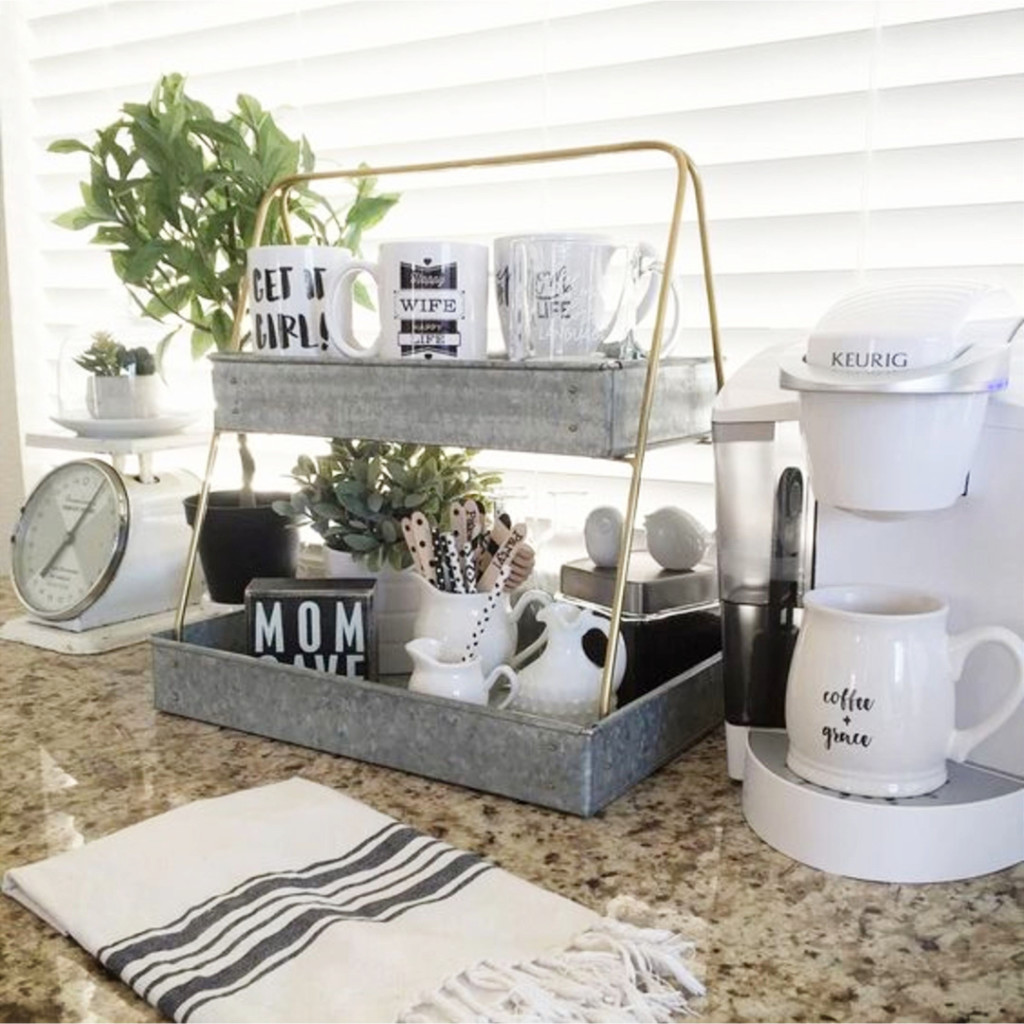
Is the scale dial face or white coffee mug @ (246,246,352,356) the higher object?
white coffee mug @ (246,246,352,356)

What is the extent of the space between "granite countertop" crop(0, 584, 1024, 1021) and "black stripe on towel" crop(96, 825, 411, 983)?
2 cm

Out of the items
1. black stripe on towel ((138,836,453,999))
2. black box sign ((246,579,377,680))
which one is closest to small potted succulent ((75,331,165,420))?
black box sign ((246,579,377,680))

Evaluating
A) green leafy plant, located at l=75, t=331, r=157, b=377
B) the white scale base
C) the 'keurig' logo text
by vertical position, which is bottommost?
the white scale base

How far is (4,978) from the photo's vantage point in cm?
59

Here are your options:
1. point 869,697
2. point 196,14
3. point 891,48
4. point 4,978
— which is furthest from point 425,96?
point 4,978

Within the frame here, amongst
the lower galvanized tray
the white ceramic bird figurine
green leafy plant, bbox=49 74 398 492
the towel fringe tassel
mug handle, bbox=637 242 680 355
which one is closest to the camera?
the towel fringe tassel

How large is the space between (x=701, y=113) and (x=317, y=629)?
0.67 m

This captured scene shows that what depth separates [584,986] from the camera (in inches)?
22.1

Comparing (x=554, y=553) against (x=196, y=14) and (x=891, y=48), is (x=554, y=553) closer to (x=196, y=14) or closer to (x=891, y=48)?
(x=891, y=48)

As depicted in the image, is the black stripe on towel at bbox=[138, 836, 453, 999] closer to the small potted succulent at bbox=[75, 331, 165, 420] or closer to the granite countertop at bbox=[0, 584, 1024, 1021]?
the granite countertop at bbox=[0, 584, 1024, 1021]

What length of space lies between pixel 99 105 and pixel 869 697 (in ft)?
5.00

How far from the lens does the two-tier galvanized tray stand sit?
0.78 meters

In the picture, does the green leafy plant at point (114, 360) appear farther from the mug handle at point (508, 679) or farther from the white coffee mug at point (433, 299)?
the mug handle at point (508, 679)

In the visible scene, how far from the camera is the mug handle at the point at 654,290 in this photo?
0.88 meters
